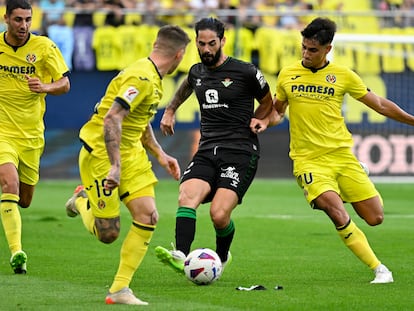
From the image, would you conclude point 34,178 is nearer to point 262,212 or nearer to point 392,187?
point 262,212

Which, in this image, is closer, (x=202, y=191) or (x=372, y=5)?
(x=202, y=191)

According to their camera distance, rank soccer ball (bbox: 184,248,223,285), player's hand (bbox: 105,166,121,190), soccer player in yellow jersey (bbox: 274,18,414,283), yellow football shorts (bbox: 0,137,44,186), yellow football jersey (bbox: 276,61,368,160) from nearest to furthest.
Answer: player's hand (bbox: 105,166,121,190), soccer ball (bbox: 184,248,223,285), soccer player in yellow jersey (bbox: 274,18,414,283), yellow football jersey (bbox: 276,61,368,160), yellow football shorts (bbox: 0,137,44,186)

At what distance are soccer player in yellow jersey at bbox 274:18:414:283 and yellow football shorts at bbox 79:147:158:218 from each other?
7.33 feet

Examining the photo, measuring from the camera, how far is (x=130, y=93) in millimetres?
8695

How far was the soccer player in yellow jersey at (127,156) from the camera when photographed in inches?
341

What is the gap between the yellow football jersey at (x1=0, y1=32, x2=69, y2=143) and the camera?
37.7 ft

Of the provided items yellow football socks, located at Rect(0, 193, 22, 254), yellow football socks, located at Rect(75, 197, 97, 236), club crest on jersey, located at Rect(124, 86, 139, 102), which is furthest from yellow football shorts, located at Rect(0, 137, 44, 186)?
club crest on jersey, located at Rect(124, 86, 139, 102)

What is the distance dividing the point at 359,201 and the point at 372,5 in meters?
16.2

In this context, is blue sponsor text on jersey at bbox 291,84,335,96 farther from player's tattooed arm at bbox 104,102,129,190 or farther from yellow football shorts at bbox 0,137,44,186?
yellow football shorts at bbox 0,137,44,186

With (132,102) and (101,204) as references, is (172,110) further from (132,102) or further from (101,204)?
(132,102)

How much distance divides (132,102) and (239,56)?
49.9 feet

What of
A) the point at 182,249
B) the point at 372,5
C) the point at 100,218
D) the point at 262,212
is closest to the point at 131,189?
the point at 100,218

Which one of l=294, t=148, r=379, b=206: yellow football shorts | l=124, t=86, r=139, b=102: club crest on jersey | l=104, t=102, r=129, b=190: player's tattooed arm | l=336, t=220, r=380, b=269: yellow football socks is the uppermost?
l=124, t=86, r=139, b=102: club crest on jersey

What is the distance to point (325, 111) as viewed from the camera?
35.8 feet
